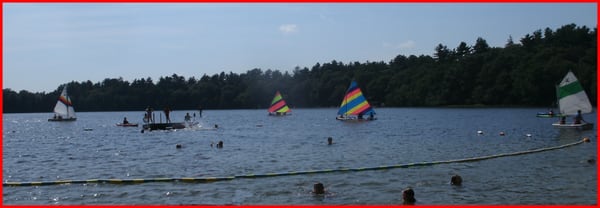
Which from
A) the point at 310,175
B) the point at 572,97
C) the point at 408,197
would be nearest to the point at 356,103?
the point at 572,97

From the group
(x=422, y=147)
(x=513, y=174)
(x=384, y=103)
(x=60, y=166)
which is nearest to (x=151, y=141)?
(x=60, y=166)

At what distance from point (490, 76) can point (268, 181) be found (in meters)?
125

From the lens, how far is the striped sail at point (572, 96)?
46281mm

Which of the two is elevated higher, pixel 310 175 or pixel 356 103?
pixel 356 103

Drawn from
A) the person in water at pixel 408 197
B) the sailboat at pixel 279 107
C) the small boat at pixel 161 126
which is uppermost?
the sailboat at pixel 279 107

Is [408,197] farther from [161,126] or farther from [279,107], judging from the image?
[279,107]

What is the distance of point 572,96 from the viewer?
4650cm

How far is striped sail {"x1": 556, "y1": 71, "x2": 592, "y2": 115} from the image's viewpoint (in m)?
46.3

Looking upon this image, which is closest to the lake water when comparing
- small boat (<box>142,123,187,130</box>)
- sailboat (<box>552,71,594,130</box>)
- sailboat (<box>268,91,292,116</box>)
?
sailboat (<box>552,71,594,130</box>)

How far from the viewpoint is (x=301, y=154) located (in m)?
31.3

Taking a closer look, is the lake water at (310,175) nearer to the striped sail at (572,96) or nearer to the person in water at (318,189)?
the person in water at (318,189)

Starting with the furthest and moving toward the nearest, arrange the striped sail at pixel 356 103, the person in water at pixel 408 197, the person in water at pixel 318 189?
the striped sail at pixel 356 103
the person in water at pixel 318 189
the person in water at pixel 408 197

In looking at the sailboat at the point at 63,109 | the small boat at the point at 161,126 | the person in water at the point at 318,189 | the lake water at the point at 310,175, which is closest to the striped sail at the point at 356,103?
→ the small boat at the point at 161,126

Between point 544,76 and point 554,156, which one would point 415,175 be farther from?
point 544,76
